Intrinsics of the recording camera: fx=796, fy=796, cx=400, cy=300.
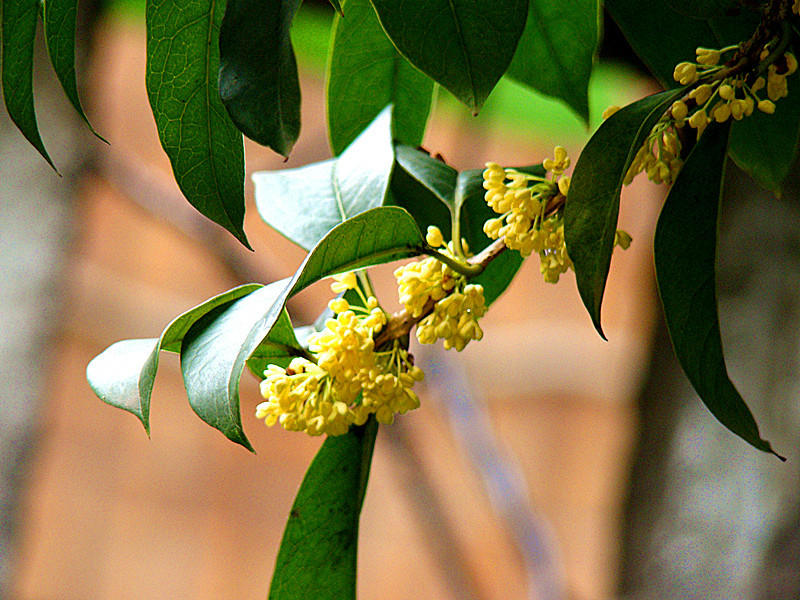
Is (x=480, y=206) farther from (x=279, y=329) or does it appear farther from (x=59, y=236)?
(x=59, y=236)

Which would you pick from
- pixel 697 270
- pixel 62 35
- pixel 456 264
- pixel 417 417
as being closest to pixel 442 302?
pixel 456 264

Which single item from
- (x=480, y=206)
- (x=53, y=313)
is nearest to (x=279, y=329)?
(x=480, y=206)

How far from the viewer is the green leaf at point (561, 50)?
0.49 metres

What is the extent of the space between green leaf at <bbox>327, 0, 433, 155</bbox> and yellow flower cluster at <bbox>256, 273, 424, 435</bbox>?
0.73 ft

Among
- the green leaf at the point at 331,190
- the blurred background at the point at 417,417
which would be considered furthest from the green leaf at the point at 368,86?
the blurred background at the point at 417,417

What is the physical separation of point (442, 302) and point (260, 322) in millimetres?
91

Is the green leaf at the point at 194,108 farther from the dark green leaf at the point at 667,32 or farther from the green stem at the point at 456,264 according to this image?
the dark green leaf at the point at 667,32

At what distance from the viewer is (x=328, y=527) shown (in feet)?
1.37

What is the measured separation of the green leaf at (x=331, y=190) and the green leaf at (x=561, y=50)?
10 cm

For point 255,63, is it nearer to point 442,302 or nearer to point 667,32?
point 442,302

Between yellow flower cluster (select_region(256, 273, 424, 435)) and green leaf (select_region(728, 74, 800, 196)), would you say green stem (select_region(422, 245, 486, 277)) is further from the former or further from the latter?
green leaf (select_region(728, 74, 800, 196))

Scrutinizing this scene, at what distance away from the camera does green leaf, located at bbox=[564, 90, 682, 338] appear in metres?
0.32

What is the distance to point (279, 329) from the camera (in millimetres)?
386

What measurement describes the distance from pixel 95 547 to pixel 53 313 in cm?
166
